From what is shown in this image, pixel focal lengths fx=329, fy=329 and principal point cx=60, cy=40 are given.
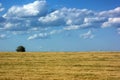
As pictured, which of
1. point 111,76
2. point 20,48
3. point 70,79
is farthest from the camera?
point 20,48

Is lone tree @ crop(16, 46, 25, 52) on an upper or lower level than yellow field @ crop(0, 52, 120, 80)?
upper

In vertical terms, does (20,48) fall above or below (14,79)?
above

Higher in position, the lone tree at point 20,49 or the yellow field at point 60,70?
the lone tree at point 20,49

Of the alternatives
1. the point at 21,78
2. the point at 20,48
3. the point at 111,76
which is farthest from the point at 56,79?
the point at 20,48

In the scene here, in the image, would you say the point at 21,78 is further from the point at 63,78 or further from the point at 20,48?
the point at 20,48

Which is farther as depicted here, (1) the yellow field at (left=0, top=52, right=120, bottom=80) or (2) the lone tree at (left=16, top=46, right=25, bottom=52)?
(2) the lone tree at (left=16, top=46, right=25, bottom=52)

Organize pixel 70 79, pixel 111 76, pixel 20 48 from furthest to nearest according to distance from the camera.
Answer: pixel 20 48
pixel 111 76
pixel 70 79

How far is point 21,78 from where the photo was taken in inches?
770

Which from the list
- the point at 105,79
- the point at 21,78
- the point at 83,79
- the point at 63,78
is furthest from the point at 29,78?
the point at 105,79

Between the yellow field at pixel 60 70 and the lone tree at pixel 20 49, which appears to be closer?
the yellow field at pixel 60 70

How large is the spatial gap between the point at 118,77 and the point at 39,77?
4.83 metres

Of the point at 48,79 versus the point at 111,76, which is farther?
the point at 111,76

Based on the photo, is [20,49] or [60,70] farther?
[20,49]

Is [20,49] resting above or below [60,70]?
above
